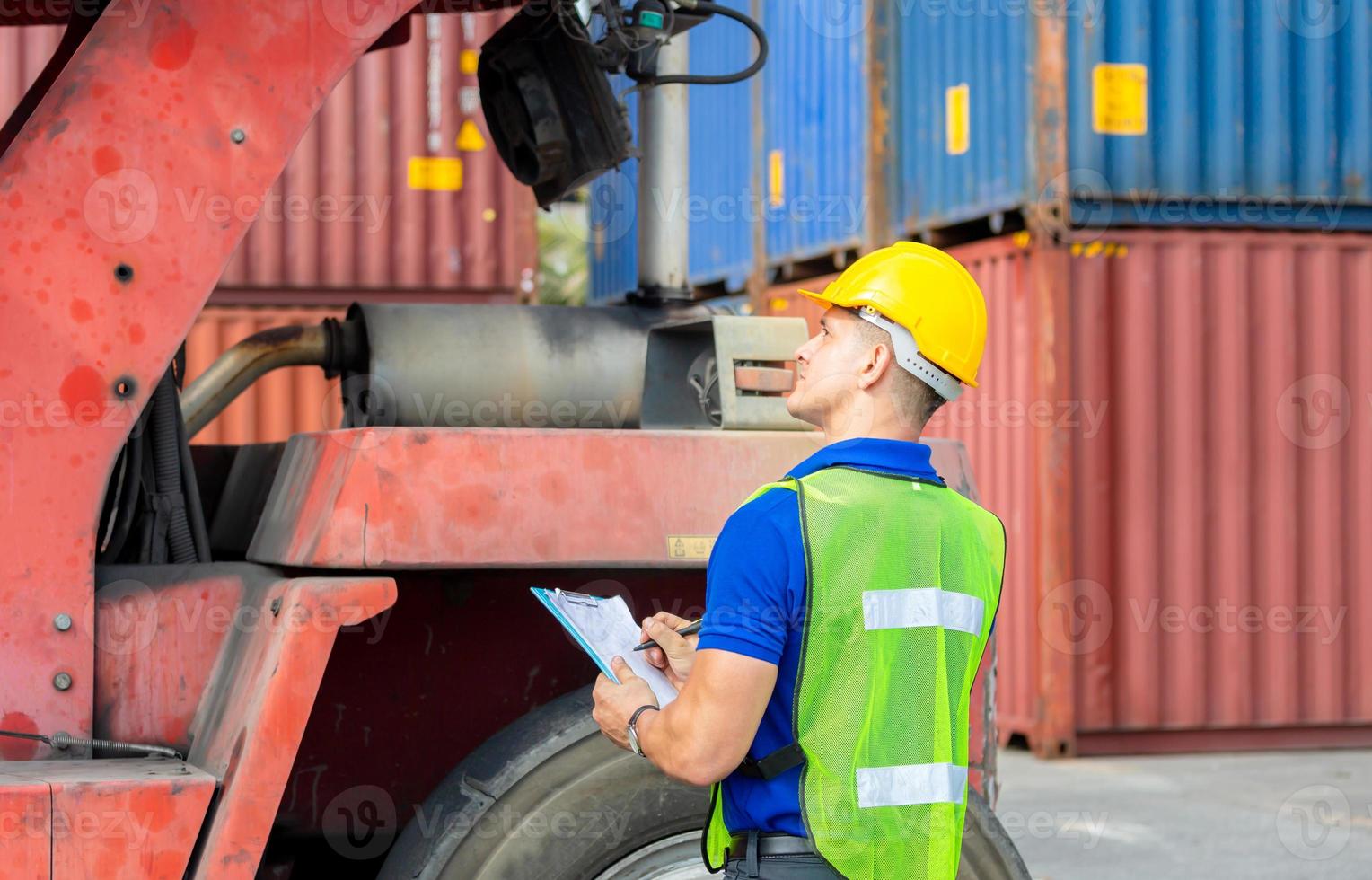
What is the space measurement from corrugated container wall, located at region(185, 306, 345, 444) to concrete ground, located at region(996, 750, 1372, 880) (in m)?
5.43

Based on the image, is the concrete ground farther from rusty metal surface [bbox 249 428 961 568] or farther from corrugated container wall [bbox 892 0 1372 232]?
rusty metal surface [bbox 249 428 961 568]

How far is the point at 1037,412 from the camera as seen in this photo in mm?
8680

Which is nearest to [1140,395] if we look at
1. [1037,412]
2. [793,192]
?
[1037,412]

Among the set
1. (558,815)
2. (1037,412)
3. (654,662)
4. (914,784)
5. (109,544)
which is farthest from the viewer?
(1037,412)

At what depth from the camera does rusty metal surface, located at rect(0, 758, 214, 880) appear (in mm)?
2410

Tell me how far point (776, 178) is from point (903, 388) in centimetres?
1037

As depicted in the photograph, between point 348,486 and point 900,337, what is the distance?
3.22 feet

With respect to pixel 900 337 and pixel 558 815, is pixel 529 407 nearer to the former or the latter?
pixel 558 815

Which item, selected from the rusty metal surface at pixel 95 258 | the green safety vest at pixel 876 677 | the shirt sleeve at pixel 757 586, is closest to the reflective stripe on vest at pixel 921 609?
the green safety vest at pixel 876 677

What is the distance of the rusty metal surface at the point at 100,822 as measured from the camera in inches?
94.9

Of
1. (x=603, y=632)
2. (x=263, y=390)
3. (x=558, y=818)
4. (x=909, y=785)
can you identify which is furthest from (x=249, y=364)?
(x=263, y=390)

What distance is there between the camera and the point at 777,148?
12359 millimetres

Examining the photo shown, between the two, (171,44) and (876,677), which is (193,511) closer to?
(171,44)

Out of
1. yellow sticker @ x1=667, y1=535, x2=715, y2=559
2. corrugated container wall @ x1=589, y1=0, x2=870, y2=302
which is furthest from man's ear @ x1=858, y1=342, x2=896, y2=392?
corrugated container wall @ x1=589, y1=0, x2=870, y2=302
